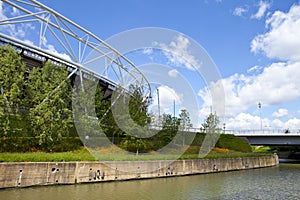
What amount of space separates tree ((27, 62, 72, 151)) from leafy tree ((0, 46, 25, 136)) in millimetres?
1576

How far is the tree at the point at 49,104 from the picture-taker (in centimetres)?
2823

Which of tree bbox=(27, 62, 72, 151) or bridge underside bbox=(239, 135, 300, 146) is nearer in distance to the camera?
tree bbox=(27, 62, 72, 151)

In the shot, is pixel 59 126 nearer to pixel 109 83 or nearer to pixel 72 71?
pixel 72 71

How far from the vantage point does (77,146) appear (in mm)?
31906

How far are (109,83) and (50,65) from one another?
66.5ft

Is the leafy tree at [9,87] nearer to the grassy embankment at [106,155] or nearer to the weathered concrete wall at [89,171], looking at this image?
the grassy embankment at [106,155]

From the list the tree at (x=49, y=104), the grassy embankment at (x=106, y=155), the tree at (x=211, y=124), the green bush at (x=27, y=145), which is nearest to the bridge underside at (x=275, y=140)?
the grassy embankment at (x=106, y=155)

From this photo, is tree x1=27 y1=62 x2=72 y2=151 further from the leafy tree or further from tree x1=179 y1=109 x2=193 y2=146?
tree x1=179 y1=109 x2=193 y2=146

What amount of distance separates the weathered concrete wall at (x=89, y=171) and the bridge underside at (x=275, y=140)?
114ft

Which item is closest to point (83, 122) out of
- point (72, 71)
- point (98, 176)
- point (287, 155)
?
point (98, 176)

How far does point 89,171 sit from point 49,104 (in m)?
10.2

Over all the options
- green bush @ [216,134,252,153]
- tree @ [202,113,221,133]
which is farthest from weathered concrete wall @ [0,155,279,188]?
green bush @ [216,134,252,153]

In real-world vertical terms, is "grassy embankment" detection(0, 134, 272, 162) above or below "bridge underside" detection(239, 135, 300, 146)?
below

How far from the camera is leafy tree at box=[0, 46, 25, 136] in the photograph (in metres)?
26.1
